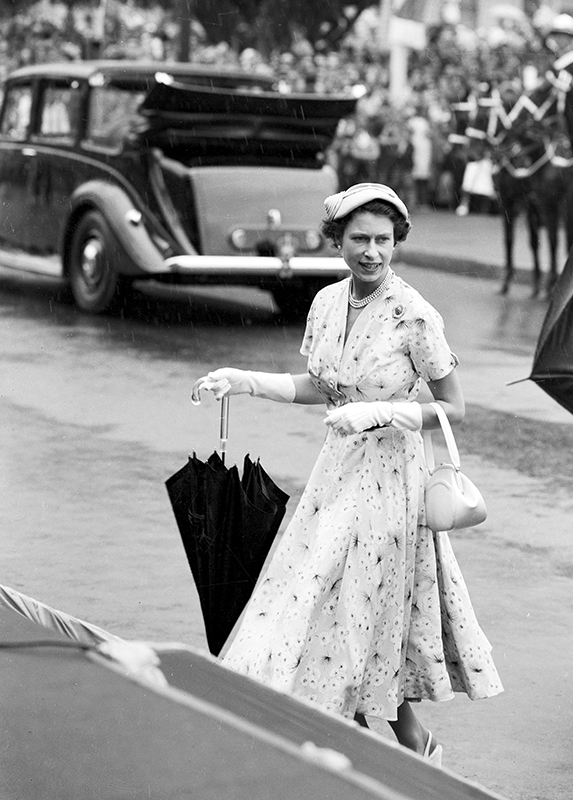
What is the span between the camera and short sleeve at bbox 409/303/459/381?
380 cm

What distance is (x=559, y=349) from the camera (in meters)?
4.95

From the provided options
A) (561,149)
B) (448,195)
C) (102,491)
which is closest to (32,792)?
(102,491)

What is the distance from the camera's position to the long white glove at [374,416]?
366cm

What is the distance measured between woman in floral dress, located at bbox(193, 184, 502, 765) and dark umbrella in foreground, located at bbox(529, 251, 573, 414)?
3.76 ft

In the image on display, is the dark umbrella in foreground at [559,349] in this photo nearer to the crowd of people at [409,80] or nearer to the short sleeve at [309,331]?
the short sleeve at [309,331]

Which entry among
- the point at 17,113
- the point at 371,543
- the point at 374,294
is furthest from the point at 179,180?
the point at 371,543

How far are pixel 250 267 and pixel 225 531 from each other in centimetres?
813

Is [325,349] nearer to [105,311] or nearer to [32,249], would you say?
[105,311]

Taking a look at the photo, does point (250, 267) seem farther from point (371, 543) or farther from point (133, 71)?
point (371, 543)

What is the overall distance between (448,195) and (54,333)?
15.8 meters

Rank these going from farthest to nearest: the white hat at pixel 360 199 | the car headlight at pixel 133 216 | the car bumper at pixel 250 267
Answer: the car headlight at pixel 133 216
the car bumper at pixel 250 267
the white hat at pixel 360 199

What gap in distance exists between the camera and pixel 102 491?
271 inches

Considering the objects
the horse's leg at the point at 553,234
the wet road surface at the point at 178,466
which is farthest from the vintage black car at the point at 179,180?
the horse's leg at the point at 553,234

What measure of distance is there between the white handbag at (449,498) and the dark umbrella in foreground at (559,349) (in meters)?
1.28
